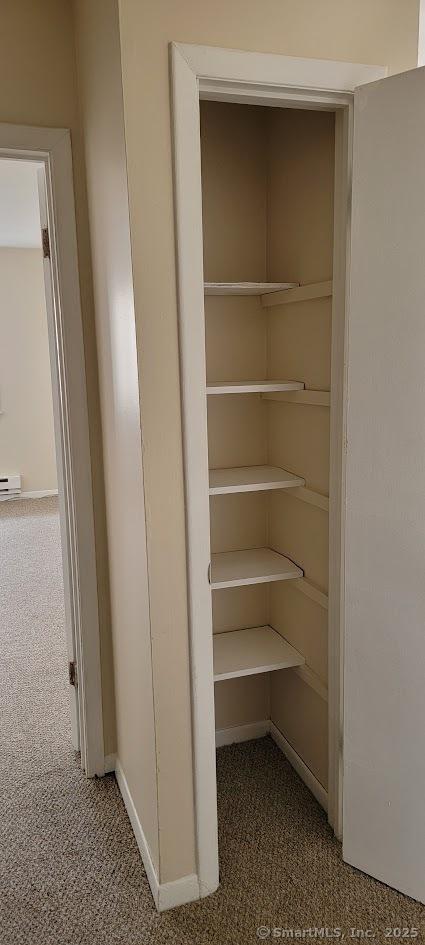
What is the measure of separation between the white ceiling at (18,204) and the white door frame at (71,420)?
2.15ft

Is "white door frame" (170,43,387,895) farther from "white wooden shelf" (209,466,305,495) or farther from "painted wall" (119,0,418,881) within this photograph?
"white wooden shelf" (209,466,305,495)

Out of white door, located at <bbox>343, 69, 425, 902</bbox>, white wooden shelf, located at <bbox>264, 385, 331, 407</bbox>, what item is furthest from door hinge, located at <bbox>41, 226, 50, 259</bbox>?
white door, located at <bbox>343, 69, 425, 902</bbox>

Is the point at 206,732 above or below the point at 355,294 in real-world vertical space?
below

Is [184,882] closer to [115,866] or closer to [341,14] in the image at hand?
[115,866]

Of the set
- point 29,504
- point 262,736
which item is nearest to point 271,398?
point 262,736

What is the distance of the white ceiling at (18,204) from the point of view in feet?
11.5

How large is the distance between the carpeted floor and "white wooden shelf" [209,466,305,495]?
3.42 ft

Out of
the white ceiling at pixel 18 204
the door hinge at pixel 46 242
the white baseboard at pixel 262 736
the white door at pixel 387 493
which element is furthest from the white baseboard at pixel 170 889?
the white ceiling at pixel 18 204

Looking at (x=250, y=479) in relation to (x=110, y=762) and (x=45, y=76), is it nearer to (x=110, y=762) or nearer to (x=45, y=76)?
(x=110, y=762)

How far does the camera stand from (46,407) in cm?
672

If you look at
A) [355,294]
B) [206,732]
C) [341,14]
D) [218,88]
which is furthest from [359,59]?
[206,732]

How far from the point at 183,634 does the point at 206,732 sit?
29 cm

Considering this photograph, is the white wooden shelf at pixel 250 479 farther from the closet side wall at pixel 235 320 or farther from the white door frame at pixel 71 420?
the white door frame at pixel 71 420

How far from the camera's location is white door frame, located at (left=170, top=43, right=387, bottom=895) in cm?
149
